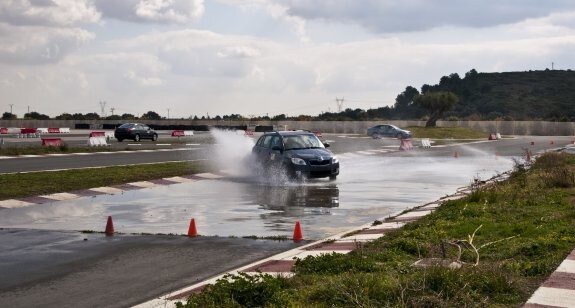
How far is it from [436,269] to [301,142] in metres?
17.9

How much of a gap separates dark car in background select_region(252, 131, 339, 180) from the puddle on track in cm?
45

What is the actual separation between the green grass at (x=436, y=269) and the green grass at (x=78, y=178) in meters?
11.3

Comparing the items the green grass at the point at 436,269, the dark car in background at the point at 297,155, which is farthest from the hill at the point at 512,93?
the green grass at the point at 436,269

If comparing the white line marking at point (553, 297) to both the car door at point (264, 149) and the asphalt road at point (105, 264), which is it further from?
→ the car door at point (264, 149)

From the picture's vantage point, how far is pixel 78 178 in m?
23.5

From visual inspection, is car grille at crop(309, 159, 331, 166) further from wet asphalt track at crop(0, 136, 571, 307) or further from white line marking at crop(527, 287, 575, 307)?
white line marking at crop(527, 287, 575, 307)

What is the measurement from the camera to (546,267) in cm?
867

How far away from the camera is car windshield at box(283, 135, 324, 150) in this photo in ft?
81.6

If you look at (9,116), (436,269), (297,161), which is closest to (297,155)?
(297,161)

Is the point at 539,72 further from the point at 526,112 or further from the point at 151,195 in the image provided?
the point at 151,195

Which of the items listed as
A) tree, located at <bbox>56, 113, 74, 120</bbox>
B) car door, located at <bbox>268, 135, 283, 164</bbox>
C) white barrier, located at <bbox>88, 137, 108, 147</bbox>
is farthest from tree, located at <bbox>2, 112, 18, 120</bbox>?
car door, located at <bbox>268, 135, 283, 164</bbox>

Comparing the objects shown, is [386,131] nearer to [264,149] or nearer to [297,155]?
[264,149]

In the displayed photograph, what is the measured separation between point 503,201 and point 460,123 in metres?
83.7

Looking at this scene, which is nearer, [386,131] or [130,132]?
[130,132]
